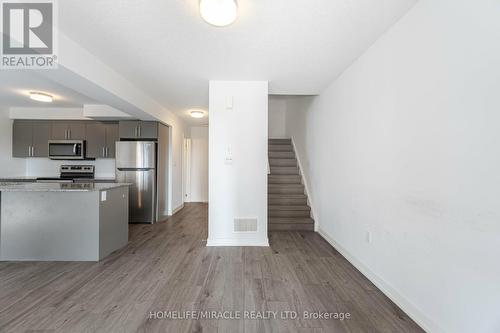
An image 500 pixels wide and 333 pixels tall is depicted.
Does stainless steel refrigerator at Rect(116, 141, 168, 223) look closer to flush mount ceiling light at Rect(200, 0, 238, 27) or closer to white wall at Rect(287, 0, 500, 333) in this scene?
flush mount ceiling light at Rect(200, 0, 238, 27)

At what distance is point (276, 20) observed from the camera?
188 cm

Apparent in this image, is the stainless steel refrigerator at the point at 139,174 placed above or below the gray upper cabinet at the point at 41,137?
below

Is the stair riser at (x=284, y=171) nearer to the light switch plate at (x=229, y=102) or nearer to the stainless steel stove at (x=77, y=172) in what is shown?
the light switch plate at (x=229, y=102)

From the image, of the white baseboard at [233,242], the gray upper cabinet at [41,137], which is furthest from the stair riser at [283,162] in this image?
the gray upper cabinet at [41,137]

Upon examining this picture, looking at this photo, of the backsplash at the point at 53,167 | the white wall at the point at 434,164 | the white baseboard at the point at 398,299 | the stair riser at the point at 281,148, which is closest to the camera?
the white wall at the point at 434,164

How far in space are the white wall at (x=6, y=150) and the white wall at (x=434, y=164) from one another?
6930 millimetres

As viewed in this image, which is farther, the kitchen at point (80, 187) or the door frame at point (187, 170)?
the door frame at point (187, 170)

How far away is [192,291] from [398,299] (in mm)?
1862

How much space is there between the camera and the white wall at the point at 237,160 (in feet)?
10.6

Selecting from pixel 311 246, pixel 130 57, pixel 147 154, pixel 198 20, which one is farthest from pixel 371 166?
pixel 147 154

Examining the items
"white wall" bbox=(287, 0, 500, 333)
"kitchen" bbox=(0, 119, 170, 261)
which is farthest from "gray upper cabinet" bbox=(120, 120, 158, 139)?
"white wall" bbox=(287, 0, 500, 333)

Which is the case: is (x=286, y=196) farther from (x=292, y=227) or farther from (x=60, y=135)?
(x=60, y=135)

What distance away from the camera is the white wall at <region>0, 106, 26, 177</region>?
15.2ft

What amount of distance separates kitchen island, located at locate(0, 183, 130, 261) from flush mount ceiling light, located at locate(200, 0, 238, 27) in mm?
2445
